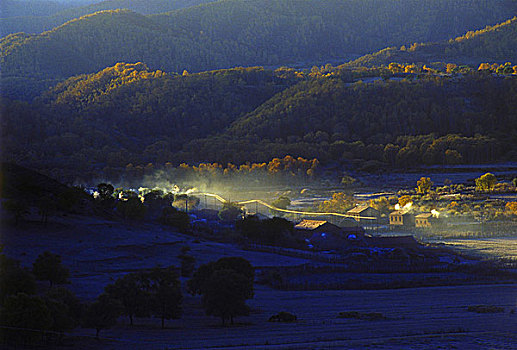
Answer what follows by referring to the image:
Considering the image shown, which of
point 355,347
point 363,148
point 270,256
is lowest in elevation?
point 355,347

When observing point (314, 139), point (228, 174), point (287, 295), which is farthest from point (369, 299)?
point (314, 139)

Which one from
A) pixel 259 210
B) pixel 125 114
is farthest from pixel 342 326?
pixel 125 114

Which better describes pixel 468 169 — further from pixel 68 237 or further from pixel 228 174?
pixel 68 237

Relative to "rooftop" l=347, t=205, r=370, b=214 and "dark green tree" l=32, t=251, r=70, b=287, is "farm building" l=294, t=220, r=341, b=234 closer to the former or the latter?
"rooftop" l=347, t=205, r=370, b=214

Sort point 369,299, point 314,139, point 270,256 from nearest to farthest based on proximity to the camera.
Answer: point 369,299, point 270,256, point 314,139

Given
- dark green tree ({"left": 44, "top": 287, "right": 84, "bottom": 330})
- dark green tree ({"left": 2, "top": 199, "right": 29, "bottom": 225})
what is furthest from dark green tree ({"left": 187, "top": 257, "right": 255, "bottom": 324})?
dark green tree ({"left": 2, "top": 199, "right": 29, "bottom": 225})

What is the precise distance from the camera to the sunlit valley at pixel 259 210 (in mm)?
20719

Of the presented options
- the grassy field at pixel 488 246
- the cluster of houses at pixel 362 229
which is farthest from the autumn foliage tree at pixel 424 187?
the grassy field at pixel 488 246

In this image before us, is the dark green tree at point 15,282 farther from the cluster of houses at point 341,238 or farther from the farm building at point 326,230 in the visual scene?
the farm building at point 326,230

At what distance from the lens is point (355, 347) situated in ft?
61.2

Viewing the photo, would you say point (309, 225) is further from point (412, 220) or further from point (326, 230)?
point (412, 220)

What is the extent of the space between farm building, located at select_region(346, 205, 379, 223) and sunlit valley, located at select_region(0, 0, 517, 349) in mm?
201

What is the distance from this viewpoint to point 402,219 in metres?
49.4

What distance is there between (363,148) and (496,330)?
76664 mm
